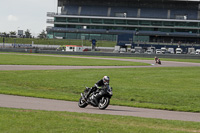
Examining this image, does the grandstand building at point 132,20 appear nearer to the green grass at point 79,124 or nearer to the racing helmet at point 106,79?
the racing helmet at point 106,79

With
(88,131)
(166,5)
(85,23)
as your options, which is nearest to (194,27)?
(166,5)

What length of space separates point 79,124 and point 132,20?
111m

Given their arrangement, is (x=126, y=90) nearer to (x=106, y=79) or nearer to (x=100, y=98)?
(x=100, y=98)

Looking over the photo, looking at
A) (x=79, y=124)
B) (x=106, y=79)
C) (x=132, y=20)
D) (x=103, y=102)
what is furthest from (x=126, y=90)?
(x=132, y=20)

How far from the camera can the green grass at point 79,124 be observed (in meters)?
9.72

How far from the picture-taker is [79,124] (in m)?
10.5

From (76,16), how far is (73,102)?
105 metres

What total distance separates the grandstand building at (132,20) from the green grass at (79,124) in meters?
103

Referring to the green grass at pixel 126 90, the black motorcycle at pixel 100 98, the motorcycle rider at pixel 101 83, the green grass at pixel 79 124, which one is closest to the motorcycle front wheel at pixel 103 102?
the black motorcycle at pixel 100 98

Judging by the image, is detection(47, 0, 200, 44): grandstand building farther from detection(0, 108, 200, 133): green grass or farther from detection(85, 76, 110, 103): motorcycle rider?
detection(0, 108, 200, 133): green grass

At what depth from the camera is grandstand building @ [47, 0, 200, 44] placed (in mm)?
116375

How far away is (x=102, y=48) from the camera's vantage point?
9562 cm

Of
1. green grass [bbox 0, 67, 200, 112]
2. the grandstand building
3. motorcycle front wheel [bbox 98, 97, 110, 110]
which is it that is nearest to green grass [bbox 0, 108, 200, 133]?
motorcycle front wheel [bbox 98, 97, 110, 110]

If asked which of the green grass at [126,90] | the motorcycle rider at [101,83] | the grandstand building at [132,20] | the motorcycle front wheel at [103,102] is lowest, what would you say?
the green grass at [126,90]
